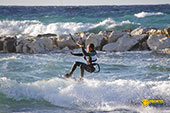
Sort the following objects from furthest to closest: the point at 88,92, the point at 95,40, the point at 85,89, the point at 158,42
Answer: the point at 95,40 → the point at 158,42 → the point at 85,89 → the point at 88,92

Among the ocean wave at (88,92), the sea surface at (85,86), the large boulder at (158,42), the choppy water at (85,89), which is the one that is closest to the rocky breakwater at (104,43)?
the large boulder at (158,42)

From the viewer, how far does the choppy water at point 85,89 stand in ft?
28.5

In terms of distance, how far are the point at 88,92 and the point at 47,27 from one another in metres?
23.9

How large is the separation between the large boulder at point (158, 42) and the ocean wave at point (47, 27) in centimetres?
1304

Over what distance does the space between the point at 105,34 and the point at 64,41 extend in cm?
304

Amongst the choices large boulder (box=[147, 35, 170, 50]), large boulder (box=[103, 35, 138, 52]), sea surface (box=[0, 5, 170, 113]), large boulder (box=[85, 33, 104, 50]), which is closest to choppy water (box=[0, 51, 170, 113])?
sea surface (box=[0, 5, 170, 113])

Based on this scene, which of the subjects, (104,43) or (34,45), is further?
(104,43)

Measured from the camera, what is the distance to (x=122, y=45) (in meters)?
17.1

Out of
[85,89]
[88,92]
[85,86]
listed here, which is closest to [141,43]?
[85,86]

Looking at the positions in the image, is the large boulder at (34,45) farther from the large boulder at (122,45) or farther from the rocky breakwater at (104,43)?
the large boulder at (122,45)

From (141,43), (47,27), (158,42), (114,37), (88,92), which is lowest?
(47,27)

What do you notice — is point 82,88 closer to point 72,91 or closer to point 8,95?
point 72,91

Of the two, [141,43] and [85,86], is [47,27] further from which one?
[85,86]

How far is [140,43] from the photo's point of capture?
17453 mm
